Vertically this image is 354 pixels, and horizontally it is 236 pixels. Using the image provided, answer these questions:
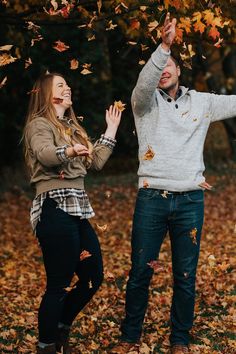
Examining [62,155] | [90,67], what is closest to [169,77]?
[62,155]

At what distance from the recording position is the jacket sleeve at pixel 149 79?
170 inches

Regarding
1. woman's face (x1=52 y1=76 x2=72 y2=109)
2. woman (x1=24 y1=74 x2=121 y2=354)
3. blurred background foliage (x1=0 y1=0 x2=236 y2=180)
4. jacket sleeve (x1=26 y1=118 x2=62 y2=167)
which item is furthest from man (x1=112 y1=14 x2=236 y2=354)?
blurred background foliage (x1=0 y1=0 x2=236 y2=180)

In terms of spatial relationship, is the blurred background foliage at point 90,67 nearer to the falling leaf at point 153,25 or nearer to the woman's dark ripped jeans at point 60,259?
the falling leaf at point 153,25

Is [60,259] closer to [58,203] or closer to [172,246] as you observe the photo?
[58,203]

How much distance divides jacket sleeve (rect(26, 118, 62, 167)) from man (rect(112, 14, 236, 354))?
0.66 m

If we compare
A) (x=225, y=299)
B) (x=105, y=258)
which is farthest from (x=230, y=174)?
(x=225, y=299)

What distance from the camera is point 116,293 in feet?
23.0

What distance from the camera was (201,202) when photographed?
4.67m

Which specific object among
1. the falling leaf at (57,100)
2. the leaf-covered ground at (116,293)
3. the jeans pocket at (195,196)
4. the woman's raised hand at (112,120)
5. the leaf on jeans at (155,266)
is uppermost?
the falling leaf at (57,100)

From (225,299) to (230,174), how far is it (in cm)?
1183

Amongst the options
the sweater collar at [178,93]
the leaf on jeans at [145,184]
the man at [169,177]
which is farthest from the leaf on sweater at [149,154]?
the sweater collar at [178,93]

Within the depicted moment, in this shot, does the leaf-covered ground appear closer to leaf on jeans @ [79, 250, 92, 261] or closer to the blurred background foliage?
leaf on jeans @ [79, 250, 92, 261]

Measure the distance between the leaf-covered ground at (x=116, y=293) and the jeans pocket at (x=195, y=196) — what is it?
50cm

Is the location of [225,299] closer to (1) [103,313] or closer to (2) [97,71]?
(1) [103,313]
